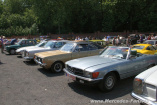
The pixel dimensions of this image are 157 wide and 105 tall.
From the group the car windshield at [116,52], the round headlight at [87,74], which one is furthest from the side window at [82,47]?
the round headlight at [87,74]

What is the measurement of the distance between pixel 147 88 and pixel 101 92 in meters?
1.88

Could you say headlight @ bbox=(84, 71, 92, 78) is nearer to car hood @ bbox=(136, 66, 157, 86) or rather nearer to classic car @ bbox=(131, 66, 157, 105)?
classic car @ bbox=(131, 66, 157, 105)

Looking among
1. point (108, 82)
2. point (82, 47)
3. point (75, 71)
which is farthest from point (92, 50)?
point (108, 82)

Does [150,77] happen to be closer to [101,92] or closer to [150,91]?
[150,91]

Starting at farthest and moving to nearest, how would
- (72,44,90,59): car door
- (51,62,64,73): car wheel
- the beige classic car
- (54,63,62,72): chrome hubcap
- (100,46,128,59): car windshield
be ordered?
(72,44,90,59): car door < (54,63,62,72): chrome hubcap < (51,62,64,73): car wheel < the beige classic car < (100,46,128,59): car windshield

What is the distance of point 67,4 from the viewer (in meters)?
35.6

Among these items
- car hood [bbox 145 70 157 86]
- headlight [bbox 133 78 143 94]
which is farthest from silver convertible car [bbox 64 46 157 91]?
car hood [bbox 145 70 157 86]

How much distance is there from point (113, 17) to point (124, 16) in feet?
9.27

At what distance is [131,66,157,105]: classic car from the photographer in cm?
303

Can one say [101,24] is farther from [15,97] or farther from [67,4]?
[15,97]

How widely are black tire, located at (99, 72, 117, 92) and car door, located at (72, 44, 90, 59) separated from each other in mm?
3184

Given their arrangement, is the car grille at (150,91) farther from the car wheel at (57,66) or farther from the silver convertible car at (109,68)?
the car wheel at (57,66)

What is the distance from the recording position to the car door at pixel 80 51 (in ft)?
25.4

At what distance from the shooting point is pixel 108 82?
4.84 m
